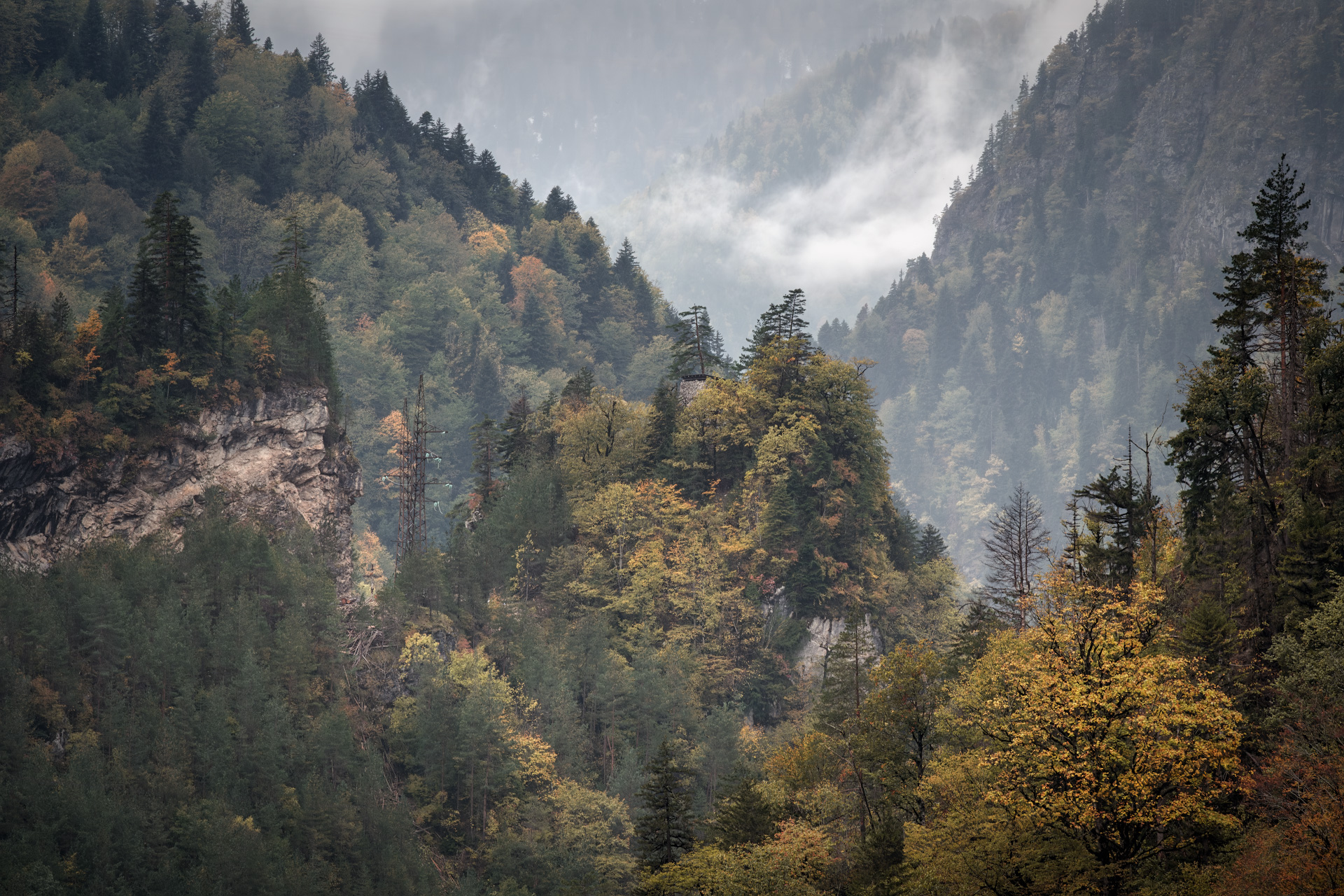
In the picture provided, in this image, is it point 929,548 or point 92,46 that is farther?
point 92,46

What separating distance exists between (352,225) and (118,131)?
33.3 m

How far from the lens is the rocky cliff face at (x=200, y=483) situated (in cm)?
5788

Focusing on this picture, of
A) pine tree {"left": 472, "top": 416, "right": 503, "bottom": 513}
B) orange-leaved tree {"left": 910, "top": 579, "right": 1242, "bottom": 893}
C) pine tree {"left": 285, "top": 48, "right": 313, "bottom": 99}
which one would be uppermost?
pine tree {"left": 285, "top": 48, "right": 313, "bottom": 99}

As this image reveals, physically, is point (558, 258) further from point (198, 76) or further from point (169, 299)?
point (169, 299)

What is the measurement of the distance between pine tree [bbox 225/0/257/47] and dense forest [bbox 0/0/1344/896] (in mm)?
43157

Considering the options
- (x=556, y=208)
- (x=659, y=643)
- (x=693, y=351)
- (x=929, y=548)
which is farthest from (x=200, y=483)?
(x=556, y=208)

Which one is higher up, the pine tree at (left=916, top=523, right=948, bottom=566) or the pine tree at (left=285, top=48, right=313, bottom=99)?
the pine tree at (left=285, top=48, right=313, bottom=99)

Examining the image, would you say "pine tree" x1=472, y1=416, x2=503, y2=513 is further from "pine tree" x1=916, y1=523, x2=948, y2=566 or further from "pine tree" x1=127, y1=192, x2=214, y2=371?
"pine tree" x1=916, y1=523, x2=948, y2=566

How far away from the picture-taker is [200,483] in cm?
6538

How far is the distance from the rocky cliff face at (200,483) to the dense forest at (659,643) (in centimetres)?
129

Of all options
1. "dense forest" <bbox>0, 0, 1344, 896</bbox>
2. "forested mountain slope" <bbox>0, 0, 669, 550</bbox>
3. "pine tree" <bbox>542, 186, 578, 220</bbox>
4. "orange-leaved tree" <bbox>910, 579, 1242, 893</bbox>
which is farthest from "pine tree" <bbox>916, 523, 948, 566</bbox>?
"pine tree" <bbox>542, 186, 578, 220</bbox>

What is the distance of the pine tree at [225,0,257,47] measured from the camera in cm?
15412

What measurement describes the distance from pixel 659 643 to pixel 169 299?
38.6 metres

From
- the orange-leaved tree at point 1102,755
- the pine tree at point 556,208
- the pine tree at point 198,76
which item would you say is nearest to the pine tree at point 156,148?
the pine tree at point 198,76
